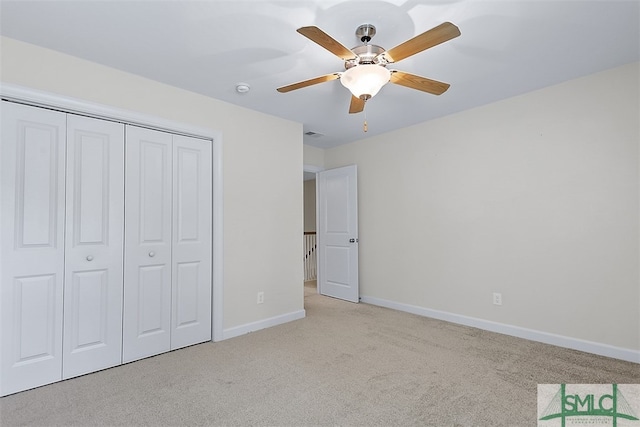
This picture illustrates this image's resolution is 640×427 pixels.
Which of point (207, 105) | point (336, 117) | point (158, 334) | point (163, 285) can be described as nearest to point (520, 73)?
point (336, 117)

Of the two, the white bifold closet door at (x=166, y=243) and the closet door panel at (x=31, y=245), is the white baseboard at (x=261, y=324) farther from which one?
the closet door panel at (x=31, y=245)

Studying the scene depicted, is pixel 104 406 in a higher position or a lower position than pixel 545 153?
lower

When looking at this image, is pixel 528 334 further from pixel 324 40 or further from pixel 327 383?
pixel 324 40

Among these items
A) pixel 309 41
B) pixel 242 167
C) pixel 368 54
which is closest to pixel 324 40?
pixel 368 54

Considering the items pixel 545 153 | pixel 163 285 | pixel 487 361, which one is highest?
pixel 545 153

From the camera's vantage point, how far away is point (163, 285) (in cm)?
296

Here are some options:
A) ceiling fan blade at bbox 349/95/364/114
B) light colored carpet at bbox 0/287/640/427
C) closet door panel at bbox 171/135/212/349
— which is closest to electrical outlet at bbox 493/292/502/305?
light colored carpet at bbox 0/287/640/427

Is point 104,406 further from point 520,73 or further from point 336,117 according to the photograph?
point 520,73

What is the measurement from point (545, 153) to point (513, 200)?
1.70 feet

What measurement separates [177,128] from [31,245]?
1.42 m

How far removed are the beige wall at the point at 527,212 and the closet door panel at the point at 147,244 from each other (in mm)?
2766

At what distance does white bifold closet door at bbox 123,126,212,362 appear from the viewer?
278 cm

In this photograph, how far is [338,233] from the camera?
16.5ft

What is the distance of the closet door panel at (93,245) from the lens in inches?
97.7
